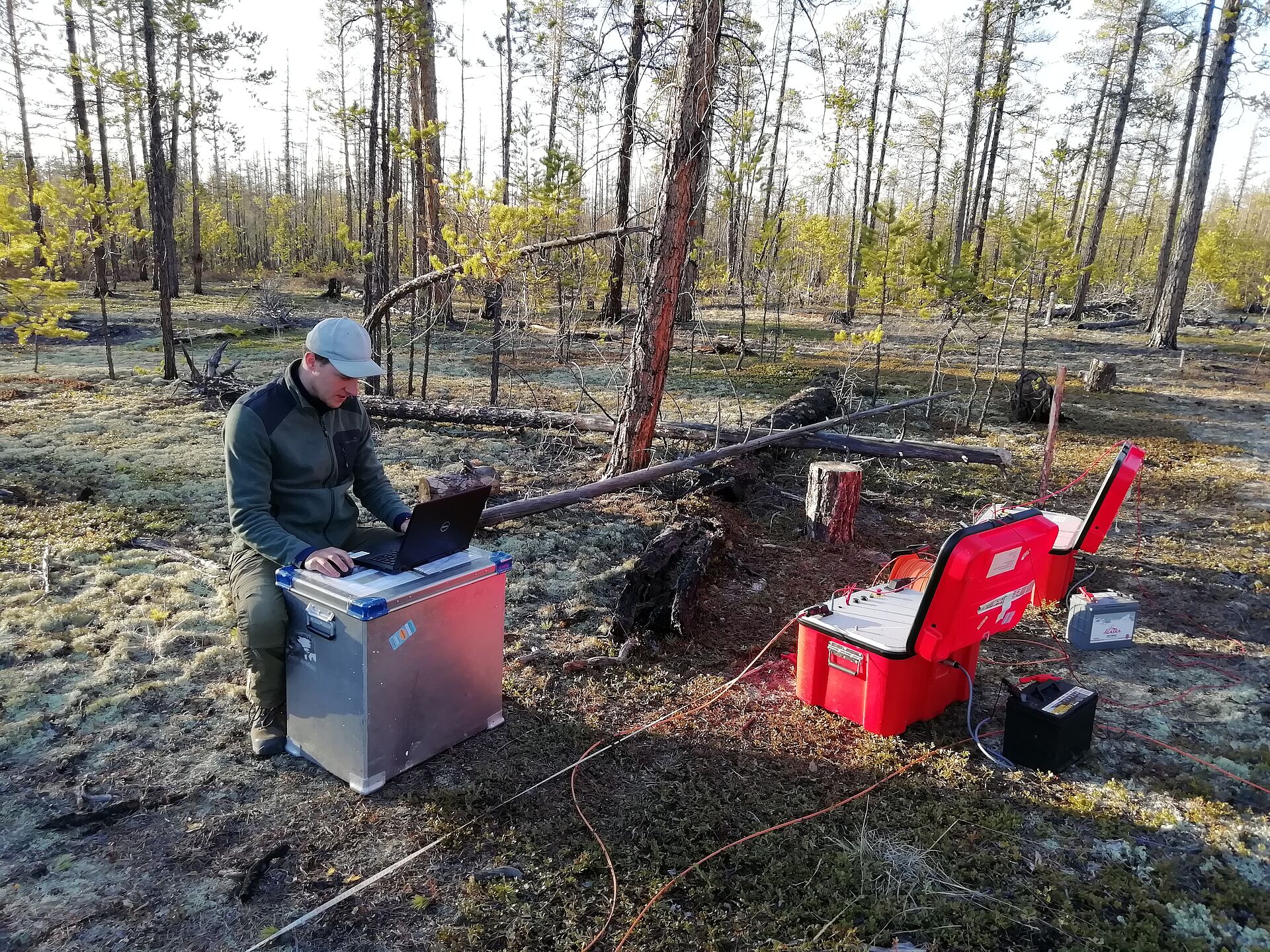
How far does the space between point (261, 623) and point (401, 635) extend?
1.90 feet

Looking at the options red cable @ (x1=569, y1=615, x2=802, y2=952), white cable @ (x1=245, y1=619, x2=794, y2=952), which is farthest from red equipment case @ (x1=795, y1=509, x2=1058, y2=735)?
white cable @ (x1=245, y1=619, x2=794, y2=952)

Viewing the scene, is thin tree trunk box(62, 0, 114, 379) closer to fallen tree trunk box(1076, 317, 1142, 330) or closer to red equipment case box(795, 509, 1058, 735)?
red equipment case box(795, 509, 1058, 735)

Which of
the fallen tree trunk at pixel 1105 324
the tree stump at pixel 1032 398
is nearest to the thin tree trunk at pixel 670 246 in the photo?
the tree stump at pixel 1032 398

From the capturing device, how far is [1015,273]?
11297mm

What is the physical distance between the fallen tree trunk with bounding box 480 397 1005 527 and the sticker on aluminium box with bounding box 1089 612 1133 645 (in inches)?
130

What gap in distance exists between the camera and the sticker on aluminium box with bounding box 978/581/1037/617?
10.7ft

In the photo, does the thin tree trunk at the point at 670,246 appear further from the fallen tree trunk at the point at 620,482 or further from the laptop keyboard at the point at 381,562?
the laptop keyboard at the point at 381,562

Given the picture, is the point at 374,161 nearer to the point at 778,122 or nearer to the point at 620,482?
the point at 620,482

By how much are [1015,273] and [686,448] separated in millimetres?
6876

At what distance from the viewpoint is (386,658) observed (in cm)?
271

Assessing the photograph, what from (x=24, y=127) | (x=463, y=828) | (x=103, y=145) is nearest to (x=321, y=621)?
(x=463, y=828)

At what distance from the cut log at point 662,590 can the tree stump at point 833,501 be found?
1.83m

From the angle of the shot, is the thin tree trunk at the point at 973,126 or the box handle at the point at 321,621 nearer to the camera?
the box handle at the point at 321,621

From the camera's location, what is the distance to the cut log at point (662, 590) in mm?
4285
